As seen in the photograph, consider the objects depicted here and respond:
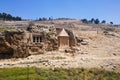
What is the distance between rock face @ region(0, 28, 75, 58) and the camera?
3906cm

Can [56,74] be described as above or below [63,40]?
below

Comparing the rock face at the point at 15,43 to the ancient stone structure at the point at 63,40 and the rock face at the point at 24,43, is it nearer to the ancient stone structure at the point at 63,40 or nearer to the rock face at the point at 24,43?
the rock face at the point at 24,43

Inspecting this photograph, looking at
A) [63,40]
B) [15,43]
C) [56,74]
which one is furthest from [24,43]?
[56,74]

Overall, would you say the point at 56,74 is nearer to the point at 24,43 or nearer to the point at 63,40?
the point at 24,43

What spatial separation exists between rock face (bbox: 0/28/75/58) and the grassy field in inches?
210

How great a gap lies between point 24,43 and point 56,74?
8139mm

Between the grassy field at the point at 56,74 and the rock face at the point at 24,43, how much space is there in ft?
17.5

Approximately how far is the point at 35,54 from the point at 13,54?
269cm

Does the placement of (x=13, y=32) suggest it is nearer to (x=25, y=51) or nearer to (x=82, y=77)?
(x=25, y=51)

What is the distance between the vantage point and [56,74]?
32.8 metres

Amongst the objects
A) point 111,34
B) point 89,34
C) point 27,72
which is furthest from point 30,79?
point 111,34

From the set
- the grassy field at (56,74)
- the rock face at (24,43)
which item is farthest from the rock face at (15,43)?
the grassy field at (56,74)

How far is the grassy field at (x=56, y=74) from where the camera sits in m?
31.9

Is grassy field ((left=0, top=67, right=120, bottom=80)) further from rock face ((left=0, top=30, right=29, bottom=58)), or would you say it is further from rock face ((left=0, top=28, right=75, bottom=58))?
rock face ((left=0, top=28, right=75, bottom=58))
